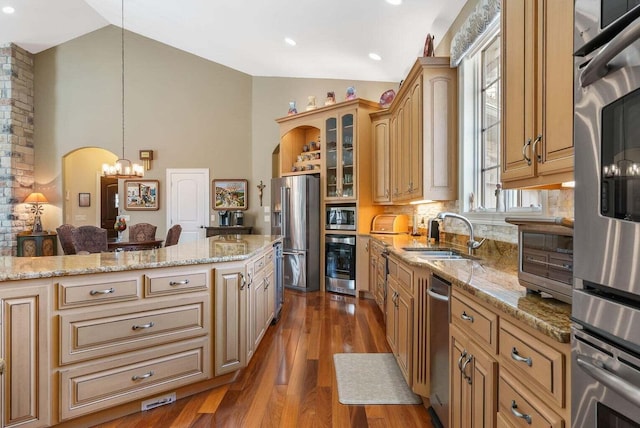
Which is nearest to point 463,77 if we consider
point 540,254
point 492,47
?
point 492,47

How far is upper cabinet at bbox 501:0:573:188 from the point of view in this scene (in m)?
1.29

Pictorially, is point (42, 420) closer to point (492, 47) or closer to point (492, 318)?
point (492, 318)

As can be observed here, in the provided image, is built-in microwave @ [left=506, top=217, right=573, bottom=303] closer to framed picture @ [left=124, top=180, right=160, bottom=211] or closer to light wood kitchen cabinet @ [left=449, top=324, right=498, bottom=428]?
light wood kitchen cabinet @ [left=449, top=324, right=498, bottom=428]

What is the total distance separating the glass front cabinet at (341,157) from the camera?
204 inches

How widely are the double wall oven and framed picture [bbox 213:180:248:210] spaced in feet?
21.2

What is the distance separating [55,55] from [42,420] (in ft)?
25.5

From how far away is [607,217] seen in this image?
30.0 inches

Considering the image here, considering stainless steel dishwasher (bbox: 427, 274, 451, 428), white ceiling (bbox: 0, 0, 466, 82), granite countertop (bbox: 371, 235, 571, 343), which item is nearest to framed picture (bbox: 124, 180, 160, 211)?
white ceiling (bbox: 0, 0, 466, 82)

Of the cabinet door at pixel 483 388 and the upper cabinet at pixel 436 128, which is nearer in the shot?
the cabinet door at pixel 483 388

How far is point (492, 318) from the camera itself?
4.04 ft

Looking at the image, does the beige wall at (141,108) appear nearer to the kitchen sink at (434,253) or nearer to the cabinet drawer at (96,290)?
the kitchen sink at (434,253)

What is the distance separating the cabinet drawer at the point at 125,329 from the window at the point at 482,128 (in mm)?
2312

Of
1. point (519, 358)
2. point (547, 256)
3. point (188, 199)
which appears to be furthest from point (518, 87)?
point (188, 199)

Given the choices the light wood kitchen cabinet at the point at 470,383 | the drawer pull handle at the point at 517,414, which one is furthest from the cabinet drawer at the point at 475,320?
the drawer pull handle at the point at 517,414
